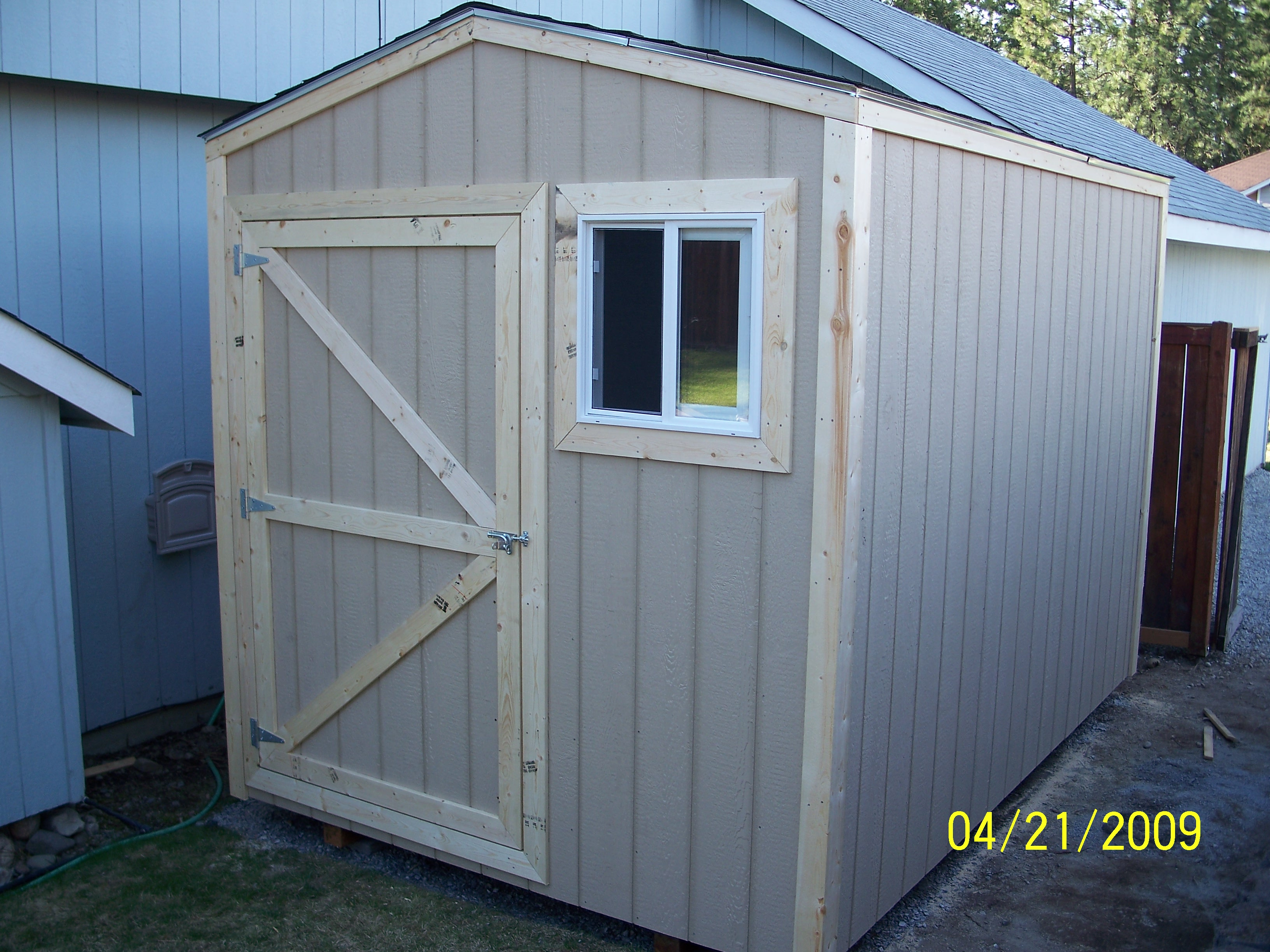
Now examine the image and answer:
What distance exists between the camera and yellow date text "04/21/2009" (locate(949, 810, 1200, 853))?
183 inches

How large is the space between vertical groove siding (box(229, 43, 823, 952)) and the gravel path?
4.71 metres

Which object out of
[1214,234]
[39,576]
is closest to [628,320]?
[39,576]

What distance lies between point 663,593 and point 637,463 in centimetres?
42

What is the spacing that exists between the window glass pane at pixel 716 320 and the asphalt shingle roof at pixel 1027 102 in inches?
105

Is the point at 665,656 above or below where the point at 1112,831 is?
above

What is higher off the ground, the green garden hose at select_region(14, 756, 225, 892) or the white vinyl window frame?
the white vinyl window frame

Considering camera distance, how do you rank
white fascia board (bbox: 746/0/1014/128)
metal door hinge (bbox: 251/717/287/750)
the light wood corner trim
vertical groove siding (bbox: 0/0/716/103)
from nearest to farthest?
the light wood corner trim
metal door hinge (bbox: 251/717/287/750)
vertical groove siding (bbox: 0/0/716/103)
white fascia board (bbox: 746/0/1014/128)

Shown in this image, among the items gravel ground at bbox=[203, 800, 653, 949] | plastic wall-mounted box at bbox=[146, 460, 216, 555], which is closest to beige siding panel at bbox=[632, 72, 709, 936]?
gravel ground at bbox=[203, 800, 653, 949]

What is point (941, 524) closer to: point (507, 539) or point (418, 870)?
point (507, 539)

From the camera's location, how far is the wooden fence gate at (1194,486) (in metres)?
6.80

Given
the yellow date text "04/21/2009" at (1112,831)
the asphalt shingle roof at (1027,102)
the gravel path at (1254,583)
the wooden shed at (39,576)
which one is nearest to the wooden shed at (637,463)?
the yellow date text "04/21/2009" at (1112,831)

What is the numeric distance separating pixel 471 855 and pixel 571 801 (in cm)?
53

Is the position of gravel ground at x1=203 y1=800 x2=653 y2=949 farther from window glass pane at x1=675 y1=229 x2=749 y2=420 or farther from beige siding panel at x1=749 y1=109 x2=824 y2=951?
window glass pane at x1=675 y1=229 x2=749 y2=420

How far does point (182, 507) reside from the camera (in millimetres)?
5676
